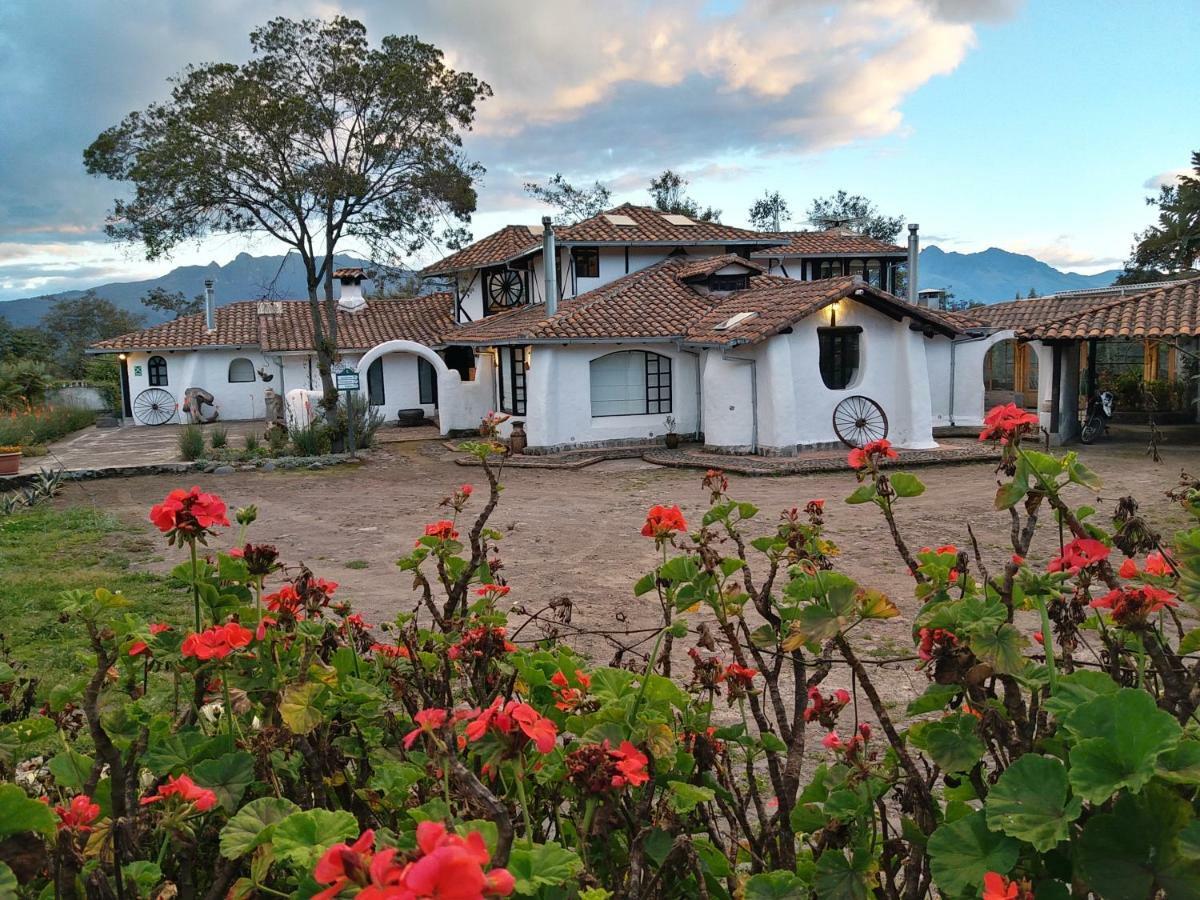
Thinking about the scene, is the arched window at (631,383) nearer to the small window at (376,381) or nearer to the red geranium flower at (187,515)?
the small window at (376,381)

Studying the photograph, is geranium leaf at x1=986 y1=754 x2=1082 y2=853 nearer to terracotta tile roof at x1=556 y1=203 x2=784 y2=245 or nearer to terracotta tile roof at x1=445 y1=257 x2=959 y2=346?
terracotta tile roof at x1=445 y1=257 x2=959 y2=346

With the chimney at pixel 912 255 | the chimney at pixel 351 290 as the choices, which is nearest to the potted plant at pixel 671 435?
the chimney at pixel 912 255

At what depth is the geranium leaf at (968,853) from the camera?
137 cm

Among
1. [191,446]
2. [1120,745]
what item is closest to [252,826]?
[1120,745]

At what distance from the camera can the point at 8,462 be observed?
16.2 m

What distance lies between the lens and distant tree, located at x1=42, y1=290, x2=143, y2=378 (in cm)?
5850

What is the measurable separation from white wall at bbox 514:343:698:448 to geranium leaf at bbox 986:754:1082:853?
17.8 m

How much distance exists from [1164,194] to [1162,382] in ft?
90.0

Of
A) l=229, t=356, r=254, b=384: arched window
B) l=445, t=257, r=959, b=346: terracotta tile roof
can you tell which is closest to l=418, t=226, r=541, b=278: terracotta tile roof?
l=445, t=257, r=959, b=346: terracotta tile roof

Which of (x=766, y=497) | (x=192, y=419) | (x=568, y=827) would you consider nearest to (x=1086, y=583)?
(x=568, y=827)

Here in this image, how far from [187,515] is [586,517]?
10.3m

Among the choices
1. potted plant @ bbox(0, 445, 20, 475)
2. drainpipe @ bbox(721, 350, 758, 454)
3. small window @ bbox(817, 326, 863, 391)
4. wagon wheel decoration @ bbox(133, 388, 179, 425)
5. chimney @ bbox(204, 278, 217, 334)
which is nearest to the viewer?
potted plant @ bbox(0, 445, 20, 475)

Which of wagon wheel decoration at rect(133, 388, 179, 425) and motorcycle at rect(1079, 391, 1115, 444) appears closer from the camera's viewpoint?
motorcycle at rect(1079, 391, 1115, 444)

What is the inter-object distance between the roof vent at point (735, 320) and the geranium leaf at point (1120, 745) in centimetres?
1738
